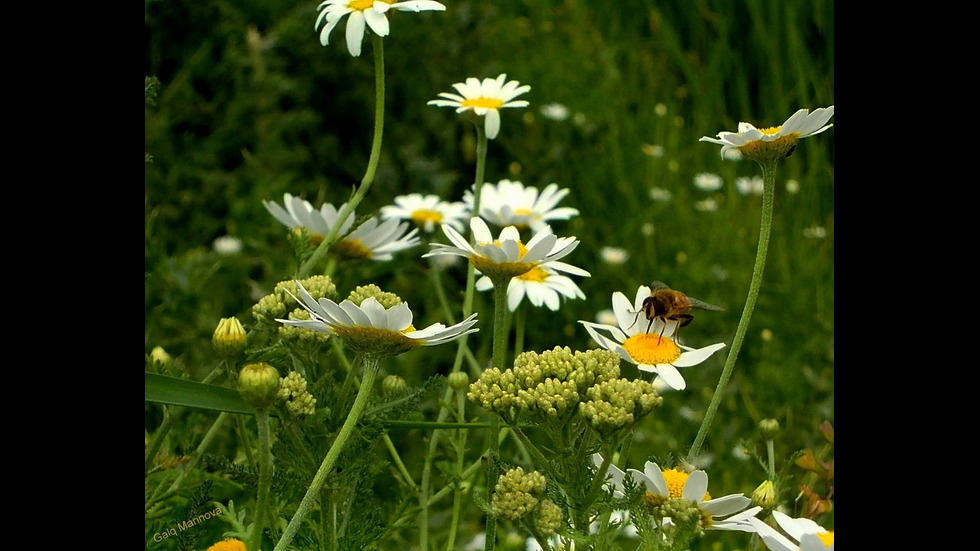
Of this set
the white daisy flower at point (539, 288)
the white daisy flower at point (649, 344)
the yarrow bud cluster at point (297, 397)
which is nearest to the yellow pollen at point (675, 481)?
the white daisy flower at point (649, 344)

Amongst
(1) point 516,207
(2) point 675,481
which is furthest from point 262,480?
(1) point 516,207

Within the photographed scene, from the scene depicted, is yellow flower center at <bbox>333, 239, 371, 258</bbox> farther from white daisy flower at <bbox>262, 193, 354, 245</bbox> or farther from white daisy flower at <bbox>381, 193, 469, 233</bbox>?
white daisy flower at <bbox>381, 193, 469, 233</bbox>

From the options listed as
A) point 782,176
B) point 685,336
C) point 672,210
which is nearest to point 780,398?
point 685,336

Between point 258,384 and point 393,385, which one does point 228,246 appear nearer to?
point 393,385

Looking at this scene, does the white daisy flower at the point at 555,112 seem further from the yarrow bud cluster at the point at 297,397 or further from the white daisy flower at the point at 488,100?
the yarrow bud cluster at the point at 297,397

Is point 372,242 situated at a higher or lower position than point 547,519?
higher

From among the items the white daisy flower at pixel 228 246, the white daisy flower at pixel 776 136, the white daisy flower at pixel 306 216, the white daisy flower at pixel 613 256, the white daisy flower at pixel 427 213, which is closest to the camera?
the white daisy flower at pixel 776 136
